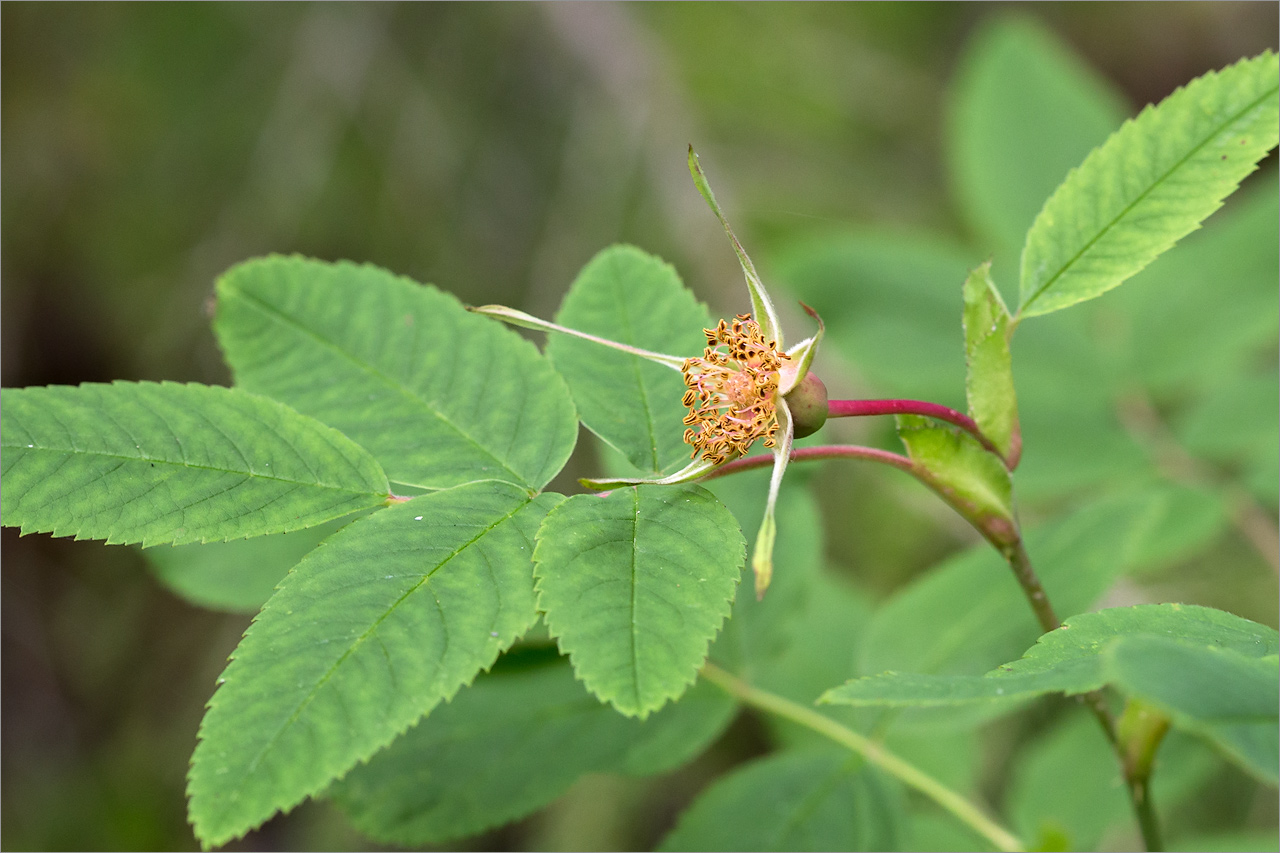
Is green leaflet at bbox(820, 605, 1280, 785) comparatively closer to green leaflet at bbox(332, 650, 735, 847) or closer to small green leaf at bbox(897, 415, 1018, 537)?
small green leaf at bbox(897, 415, 1018, 537)

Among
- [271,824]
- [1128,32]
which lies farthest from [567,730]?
[1128,32]

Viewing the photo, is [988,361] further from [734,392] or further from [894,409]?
[734,392]

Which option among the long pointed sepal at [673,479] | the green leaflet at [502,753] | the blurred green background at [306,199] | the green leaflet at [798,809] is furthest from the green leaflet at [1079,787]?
the long pointed sepal at [673,479]

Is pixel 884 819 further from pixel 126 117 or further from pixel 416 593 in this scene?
pixel 126 117

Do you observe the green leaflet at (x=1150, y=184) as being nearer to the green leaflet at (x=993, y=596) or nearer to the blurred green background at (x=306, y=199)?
the green leaflet at (x=993, y=596)

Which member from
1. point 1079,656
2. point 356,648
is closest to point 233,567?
point 356,648
